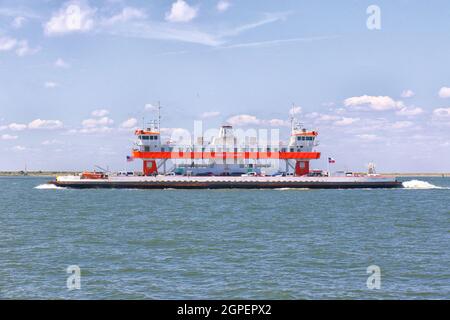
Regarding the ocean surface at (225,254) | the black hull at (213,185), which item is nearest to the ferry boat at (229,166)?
the black hull at (213,185)

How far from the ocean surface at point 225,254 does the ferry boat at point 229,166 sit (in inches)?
1587

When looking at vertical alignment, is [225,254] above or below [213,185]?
below

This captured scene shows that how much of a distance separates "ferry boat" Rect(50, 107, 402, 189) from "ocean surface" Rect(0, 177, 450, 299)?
132 ft

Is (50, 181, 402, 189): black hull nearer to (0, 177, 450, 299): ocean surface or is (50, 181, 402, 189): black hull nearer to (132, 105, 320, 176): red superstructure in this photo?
(132, 105, 320, 176): red superstructure

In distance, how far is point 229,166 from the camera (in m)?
100

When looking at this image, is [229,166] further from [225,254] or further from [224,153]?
[225,254]

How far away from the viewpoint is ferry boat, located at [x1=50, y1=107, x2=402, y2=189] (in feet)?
305

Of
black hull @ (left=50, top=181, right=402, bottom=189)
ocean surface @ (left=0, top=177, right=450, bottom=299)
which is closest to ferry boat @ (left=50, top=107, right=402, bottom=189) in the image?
black hull @ (left=50, top=181, right=402, bottom=189)

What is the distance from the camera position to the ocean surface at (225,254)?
20969mm

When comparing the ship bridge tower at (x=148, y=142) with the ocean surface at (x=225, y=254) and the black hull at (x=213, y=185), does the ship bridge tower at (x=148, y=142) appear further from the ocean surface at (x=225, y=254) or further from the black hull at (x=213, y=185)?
the ocean surface at (x=225, y=254)

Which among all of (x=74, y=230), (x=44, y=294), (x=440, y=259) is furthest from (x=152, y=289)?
(x=74, y=230)

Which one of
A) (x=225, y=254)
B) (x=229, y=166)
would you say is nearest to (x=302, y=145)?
(x=229, y=166)

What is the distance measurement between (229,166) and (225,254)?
71426mm
